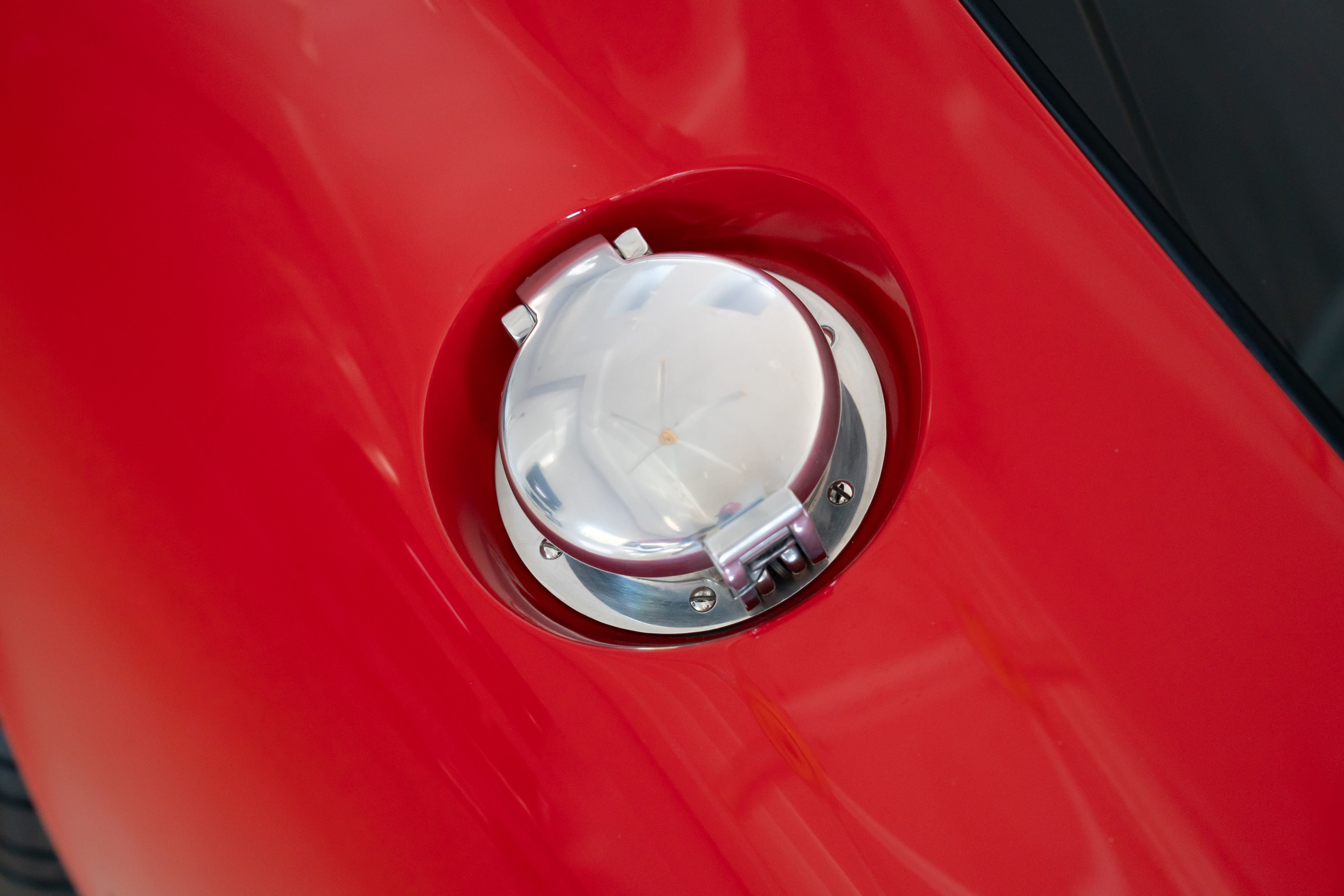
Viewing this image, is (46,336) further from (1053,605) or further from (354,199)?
(1053,605)

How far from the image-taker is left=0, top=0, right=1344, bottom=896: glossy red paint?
30cm

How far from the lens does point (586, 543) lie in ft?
1.13

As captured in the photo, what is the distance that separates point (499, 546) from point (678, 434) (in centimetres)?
12

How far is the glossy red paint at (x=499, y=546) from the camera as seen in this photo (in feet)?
1.00

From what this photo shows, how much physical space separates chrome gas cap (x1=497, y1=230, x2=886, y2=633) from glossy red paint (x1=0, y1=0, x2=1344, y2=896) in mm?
31

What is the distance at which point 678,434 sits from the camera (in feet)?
1.12

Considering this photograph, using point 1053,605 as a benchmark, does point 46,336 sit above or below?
above

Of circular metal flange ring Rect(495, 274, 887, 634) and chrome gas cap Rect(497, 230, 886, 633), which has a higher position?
chrome gas cap Rect(497, 230, 886, 633)

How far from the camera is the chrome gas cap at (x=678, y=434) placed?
1.11 feet

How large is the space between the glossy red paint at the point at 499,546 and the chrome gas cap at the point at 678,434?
31mm

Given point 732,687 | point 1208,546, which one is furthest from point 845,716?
point 1208,546

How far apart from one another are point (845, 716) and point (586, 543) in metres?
0.12

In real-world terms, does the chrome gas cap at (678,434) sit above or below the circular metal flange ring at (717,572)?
above

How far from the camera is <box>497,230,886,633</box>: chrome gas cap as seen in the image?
34cm
